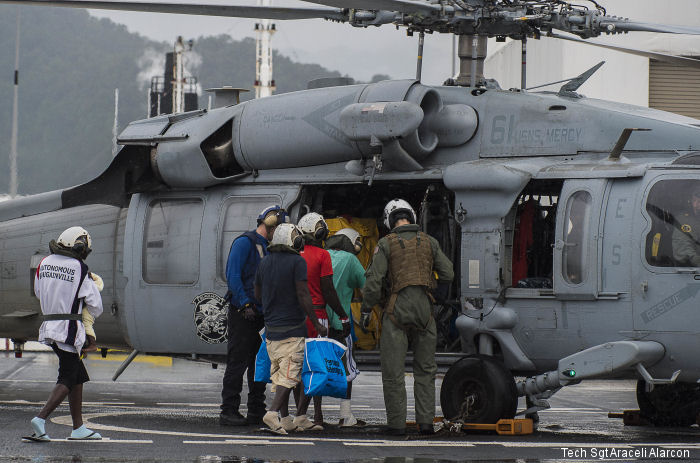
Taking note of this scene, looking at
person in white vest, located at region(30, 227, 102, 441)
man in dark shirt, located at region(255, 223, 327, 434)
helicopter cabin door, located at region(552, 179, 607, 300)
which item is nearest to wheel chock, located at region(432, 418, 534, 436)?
helicopter cabin door, located at region(552, 179, 607, 300)

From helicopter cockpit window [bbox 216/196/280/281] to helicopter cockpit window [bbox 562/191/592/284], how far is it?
3.00 meters

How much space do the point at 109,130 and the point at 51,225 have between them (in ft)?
313

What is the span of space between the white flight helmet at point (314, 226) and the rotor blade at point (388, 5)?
1991 millimetres

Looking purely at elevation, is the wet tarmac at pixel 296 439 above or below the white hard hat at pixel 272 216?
below

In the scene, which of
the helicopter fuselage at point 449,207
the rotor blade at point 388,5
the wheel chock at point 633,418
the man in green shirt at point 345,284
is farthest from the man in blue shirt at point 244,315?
the wheel chock at point 633,418

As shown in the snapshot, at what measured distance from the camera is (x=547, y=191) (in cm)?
1160

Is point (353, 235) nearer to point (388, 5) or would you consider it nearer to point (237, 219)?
point (237, 219)

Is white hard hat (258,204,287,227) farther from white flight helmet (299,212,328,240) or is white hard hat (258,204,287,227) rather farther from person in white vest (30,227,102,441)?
person in white vest (30,227,102,441)

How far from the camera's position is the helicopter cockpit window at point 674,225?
9625 millimetres

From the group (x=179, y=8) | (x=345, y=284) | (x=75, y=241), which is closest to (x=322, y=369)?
(x=345, y=284)

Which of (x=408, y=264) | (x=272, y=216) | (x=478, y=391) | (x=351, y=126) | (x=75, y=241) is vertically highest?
(x=351, y=126)

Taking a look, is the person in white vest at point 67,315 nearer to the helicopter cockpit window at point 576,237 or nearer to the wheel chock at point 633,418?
the helicopter cockpit window at point 576,237

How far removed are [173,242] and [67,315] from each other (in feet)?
9.51

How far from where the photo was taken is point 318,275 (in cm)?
1028
